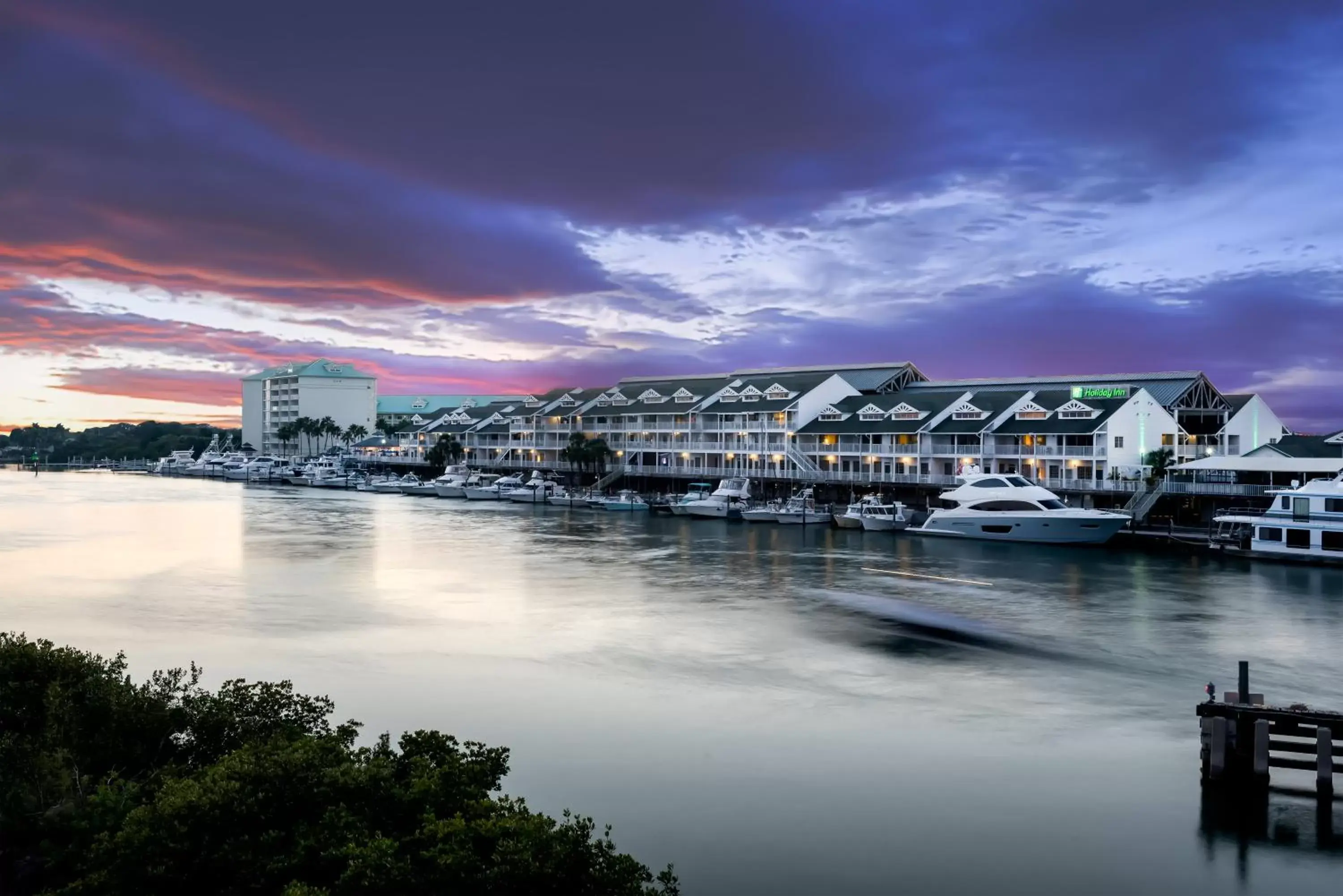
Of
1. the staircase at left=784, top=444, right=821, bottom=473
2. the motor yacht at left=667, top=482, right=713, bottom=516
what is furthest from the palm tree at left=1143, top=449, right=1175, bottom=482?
the motor yacht at left=667, top=482, right=713, bottom=516

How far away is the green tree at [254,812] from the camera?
11.5m

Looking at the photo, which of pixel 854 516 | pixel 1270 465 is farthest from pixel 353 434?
pixel 1270 465

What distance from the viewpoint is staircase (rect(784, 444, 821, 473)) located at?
282 ft

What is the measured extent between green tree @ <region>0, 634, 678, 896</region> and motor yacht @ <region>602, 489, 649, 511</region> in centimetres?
7261

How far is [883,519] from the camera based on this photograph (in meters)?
69.4

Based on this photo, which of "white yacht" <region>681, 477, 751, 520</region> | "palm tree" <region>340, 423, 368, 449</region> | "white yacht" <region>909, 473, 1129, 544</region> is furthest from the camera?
"palm tree" <region>340, 423, 368, 449</region>

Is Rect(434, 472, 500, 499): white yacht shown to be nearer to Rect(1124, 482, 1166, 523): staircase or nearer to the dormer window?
the dormer window

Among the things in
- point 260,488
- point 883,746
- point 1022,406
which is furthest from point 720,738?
point 260,488

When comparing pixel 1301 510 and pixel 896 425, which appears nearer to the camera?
pixel 1301 510

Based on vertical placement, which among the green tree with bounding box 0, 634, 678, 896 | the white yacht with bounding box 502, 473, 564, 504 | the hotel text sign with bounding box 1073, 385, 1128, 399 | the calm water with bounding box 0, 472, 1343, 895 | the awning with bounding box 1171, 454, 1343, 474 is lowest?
the calm water with bounding box 0, 472, 1343, 895

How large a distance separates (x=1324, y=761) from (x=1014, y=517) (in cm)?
4343

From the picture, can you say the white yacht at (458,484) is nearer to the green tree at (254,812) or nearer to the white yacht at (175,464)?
the white yacht at (175,464)

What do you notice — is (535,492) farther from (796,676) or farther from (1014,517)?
(796,676)

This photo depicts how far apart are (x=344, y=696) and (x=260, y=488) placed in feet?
377
